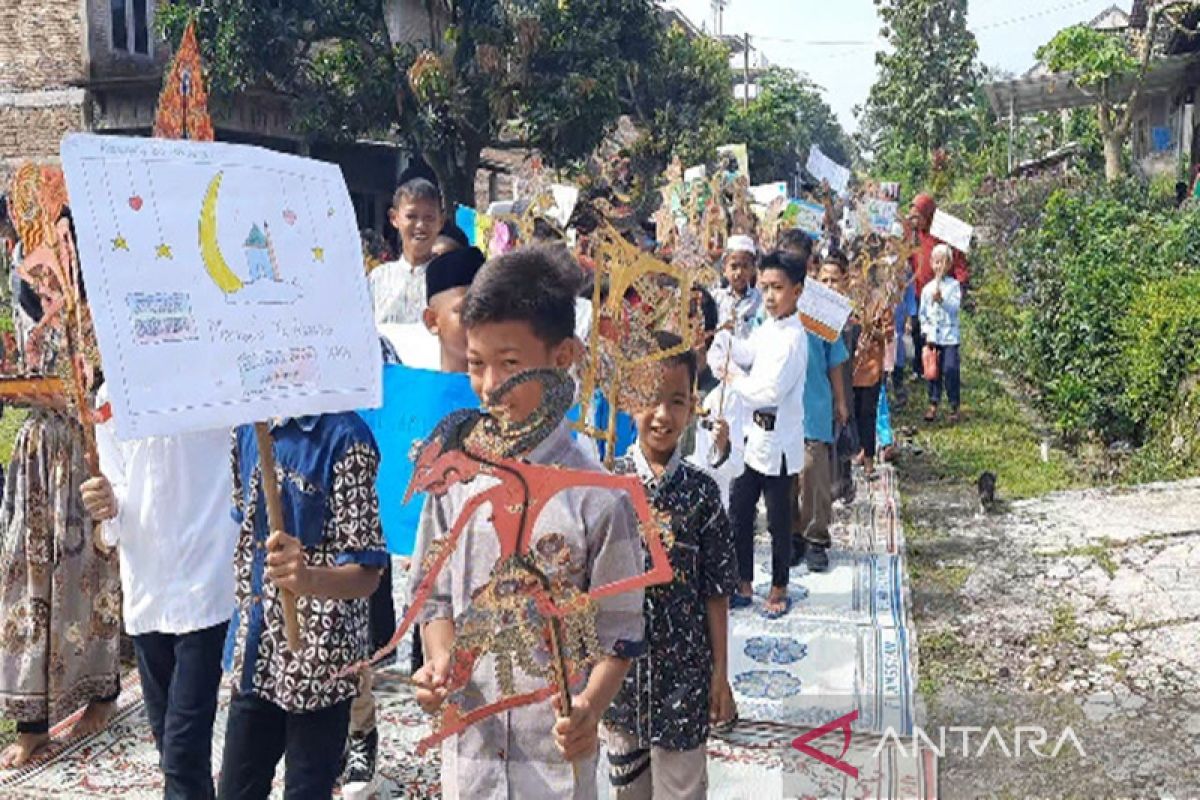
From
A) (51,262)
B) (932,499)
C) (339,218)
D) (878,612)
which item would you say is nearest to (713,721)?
(339,218)

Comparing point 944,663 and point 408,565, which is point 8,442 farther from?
point 944,663

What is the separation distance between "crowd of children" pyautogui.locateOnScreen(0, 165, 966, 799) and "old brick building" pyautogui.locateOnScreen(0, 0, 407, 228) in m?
12.5

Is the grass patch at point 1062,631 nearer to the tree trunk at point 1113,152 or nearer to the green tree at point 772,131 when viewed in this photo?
the tree trunk at point 1113,152

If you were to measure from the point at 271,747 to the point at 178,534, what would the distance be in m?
0.60

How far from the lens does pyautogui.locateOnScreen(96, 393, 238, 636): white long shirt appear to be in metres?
2.92

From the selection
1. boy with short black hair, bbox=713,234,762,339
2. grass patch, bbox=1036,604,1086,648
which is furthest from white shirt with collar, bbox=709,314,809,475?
grass patch, bbox=1036,604,1086,648

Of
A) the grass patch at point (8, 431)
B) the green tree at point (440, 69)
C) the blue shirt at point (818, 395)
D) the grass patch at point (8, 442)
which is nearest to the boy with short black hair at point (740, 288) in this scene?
the blue shirt at point (818, 395)

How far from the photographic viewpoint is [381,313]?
490 cm

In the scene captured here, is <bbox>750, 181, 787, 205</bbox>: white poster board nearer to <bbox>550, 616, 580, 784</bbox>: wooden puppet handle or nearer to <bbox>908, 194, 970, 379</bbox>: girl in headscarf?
<bbox>908, 194, 970, 379</bbox>: girl in headscarf

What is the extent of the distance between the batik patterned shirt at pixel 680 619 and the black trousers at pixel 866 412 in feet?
17.2

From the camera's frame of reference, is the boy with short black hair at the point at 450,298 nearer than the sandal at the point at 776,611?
Yes

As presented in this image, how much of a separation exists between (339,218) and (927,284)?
863 cm

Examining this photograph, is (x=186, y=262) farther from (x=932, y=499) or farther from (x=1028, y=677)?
(x=932, y=499)

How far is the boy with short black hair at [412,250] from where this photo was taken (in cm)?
481
